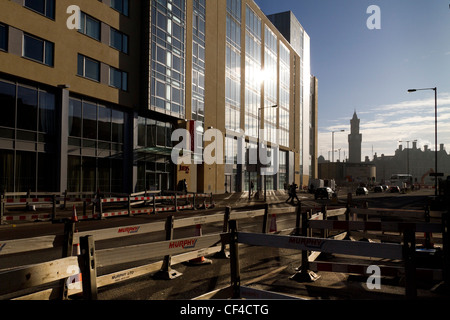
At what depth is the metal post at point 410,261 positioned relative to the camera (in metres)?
4.17

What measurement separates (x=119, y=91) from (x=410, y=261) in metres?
27.3

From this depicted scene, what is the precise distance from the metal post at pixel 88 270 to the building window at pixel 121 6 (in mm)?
28620

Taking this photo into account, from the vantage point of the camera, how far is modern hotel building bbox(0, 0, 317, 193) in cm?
2128

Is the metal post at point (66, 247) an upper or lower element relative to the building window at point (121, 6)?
lower

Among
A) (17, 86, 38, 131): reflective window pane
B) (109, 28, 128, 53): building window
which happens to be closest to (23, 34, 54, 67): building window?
(17, 86, 38, 131): reflective window pane

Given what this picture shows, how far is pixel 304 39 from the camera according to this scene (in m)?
81.0

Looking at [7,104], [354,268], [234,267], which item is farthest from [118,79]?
[234,267]

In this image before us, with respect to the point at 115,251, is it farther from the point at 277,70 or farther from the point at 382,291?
the point at 277,70

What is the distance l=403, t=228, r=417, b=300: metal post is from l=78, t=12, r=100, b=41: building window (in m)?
26.2

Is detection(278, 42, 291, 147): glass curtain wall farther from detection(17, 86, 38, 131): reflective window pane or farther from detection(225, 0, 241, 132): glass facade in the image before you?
detection(17, 86, 38, 131): reflective window pane

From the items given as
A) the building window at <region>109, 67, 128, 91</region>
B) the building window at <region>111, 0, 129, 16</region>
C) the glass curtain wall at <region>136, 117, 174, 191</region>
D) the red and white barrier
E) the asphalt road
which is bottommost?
the asphalt road

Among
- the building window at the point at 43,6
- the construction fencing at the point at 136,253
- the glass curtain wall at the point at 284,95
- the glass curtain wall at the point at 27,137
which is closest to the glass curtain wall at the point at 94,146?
the glass curtain wall at the point at 27,137

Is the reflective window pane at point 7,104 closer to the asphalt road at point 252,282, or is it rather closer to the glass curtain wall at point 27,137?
the glass curtain wall at point 27,137
